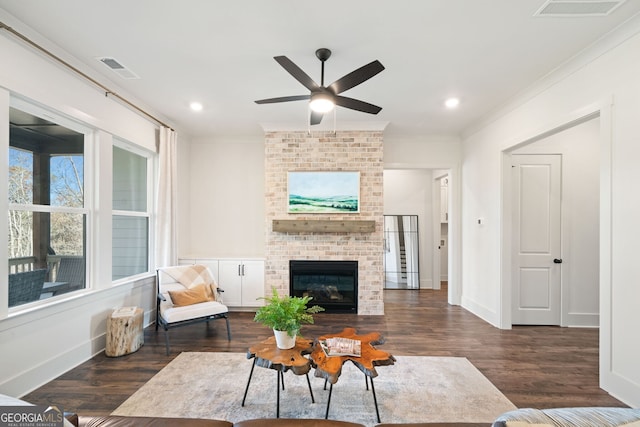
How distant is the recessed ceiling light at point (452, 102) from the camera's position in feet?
12.2

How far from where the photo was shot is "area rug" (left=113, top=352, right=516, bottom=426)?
2.14 m

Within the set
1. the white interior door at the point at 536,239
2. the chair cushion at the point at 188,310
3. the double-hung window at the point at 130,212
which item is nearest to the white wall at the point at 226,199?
the double-hung window at the point at 130,212

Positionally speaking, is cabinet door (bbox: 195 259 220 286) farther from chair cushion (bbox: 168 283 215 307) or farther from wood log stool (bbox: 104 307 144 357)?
wood log stool (bbox: 104 307 144 357)

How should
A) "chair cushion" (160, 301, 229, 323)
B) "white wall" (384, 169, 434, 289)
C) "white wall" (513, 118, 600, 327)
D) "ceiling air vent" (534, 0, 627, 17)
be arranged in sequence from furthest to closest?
1. "white wall" (384, 169, 434, 289)
2. "white wall" (513, 118, 600, 327)
3. "chair cushion" (160, 301, 229, 323)
4. "ceiling air vent" (534, 0, 627, 17)

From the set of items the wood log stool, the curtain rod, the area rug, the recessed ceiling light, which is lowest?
the area rug

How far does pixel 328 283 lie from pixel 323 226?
92cm

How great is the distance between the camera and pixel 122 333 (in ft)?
10.1

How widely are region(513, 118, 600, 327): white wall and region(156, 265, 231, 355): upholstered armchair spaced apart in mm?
4439

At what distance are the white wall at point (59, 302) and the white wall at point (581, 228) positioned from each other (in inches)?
218

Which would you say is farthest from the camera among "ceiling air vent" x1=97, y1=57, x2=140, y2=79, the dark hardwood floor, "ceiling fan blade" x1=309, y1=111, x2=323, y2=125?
"ceiling fan blade" x1=309, y1=111, x2=323, y2=125
